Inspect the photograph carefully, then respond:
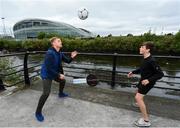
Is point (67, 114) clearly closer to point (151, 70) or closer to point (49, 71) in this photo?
point (49, 71)

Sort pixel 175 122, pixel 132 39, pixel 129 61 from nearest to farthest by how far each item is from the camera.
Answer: pixel 175 122 < pixel 129 61 < pixel 132 39

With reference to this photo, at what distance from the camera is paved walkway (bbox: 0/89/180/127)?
3494mm

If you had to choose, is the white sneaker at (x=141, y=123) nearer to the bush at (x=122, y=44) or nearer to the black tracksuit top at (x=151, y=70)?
the black tracksuit top at (x=151, y=70)

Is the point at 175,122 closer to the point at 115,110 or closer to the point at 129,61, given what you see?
the point at 115,110

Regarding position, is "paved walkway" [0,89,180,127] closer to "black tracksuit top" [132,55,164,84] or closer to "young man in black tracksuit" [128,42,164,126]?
"young man in black tracksuit" [128,42,164,126]

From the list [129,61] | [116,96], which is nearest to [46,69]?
[116,96]

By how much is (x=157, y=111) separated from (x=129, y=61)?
14684 millimetres

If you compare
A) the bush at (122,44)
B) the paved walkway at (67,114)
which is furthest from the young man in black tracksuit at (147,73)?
the bush at (122,44)

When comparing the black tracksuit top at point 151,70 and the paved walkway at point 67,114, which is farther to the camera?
the paved walkway at point 67,114

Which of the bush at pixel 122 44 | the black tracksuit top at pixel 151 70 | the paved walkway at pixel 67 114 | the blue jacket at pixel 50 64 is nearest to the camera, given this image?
the black tracksuit top at pixel 151 70

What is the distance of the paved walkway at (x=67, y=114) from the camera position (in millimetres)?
3494

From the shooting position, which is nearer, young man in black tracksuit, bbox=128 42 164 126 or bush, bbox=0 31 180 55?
young man in black tracksuit, bbox=128 42 164 126

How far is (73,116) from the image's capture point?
3.77 meters

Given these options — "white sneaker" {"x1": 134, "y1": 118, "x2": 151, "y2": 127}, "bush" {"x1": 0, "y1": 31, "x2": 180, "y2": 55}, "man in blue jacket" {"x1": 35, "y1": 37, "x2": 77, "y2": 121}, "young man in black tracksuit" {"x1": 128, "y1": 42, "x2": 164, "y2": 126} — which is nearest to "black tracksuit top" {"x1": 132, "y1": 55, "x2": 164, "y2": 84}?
"young man in black tracksuit" {"x1": 128, "y1": 42, "x2": 164, "y2": 126}
